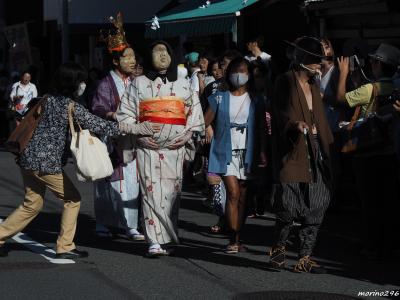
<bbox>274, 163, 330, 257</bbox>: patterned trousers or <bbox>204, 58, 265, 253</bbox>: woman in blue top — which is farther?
<bbox>204, 58, 265, 253</bbox>: woman in blue top

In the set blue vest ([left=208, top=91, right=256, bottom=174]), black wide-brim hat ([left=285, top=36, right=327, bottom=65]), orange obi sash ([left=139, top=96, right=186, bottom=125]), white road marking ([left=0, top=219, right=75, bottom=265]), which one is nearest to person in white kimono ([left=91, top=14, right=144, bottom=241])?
white road marking ([left=0, top=219, right=75, bottom=265])

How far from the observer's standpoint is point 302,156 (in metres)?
7.80

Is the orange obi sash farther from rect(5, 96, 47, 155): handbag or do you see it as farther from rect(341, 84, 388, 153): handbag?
rect(341, 84, 388, 153): handbag

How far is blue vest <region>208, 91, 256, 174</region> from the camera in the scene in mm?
8961

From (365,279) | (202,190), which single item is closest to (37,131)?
(365,279)

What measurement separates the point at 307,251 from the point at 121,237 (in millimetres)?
2607

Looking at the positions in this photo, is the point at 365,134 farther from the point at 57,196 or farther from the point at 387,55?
the point at 57,196

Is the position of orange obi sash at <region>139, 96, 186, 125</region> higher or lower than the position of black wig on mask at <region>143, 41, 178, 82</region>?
lower

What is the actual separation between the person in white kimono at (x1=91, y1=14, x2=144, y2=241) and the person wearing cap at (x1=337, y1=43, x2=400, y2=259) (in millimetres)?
2255

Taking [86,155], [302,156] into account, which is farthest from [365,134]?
[86,155]

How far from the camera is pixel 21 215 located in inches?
335

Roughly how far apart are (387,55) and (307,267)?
187 centimetres

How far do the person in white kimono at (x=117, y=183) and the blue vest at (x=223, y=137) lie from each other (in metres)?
1.03

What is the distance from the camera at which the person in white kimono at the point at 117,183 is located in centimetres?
977
